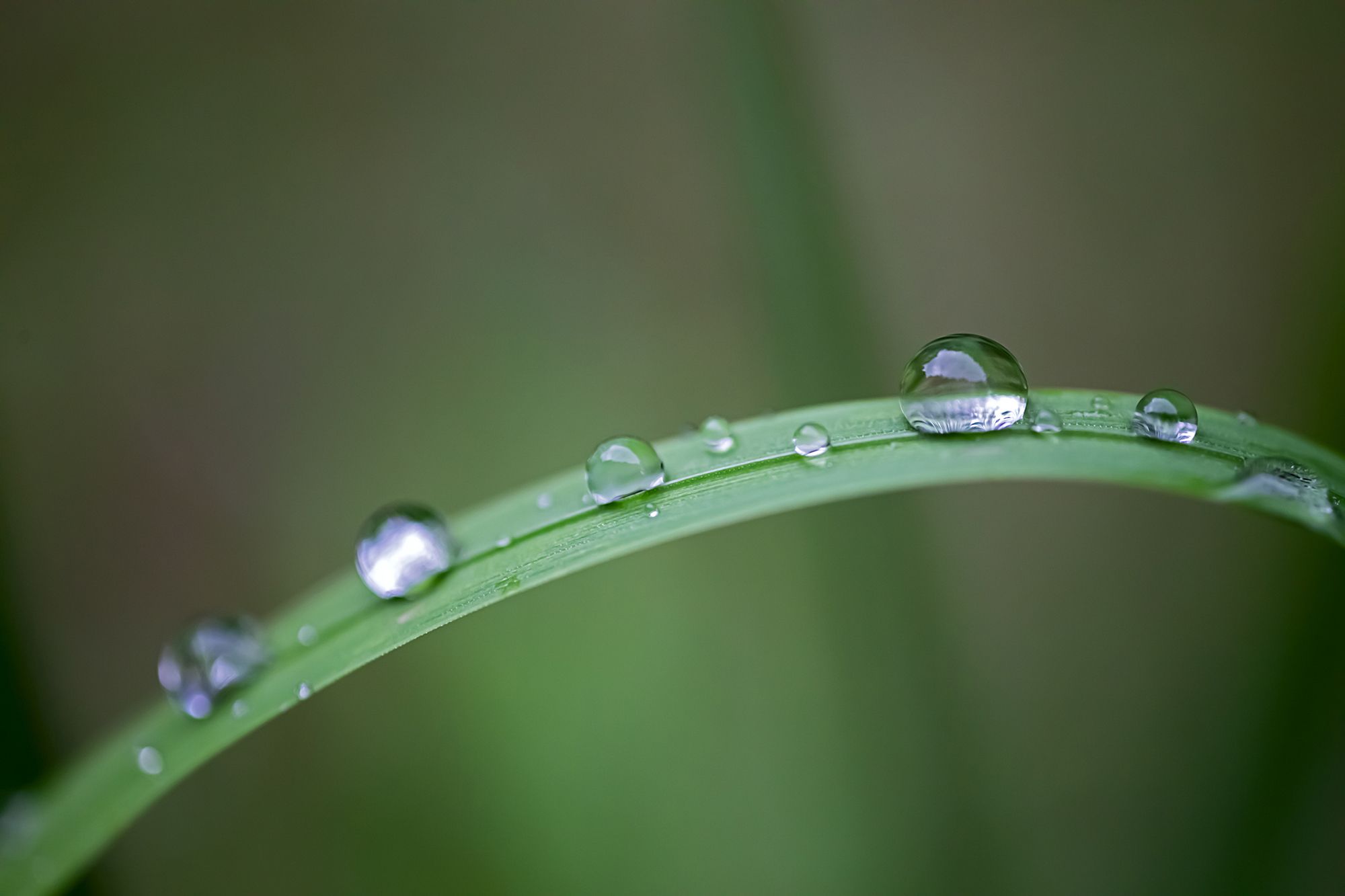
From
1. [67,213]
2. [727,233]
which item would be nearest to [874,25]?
[727,233]

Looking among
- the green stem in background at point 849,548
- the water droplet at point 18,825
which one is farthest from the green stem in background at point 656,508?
the green stem in background at point 849,548

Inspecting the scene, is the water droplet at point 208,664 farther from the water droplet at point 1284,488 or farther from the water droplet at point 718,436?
the water droplet at point 1284,488

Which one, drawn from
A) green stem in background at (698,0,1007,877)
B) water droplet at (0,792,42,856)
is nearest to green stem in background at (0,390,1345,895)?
water droplet at (0,792,42,856)

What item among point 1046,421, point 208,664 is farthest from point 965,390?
point 208,664

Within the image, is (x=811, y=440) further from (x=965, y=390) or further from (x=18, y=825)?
(x=18, y=825)

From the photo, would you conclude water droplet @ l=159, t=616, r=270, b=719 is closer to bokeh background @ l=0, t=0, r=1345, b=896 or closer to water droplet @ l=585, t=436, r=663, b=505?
water droplet @ l=585, t=436, r=663, b=505
